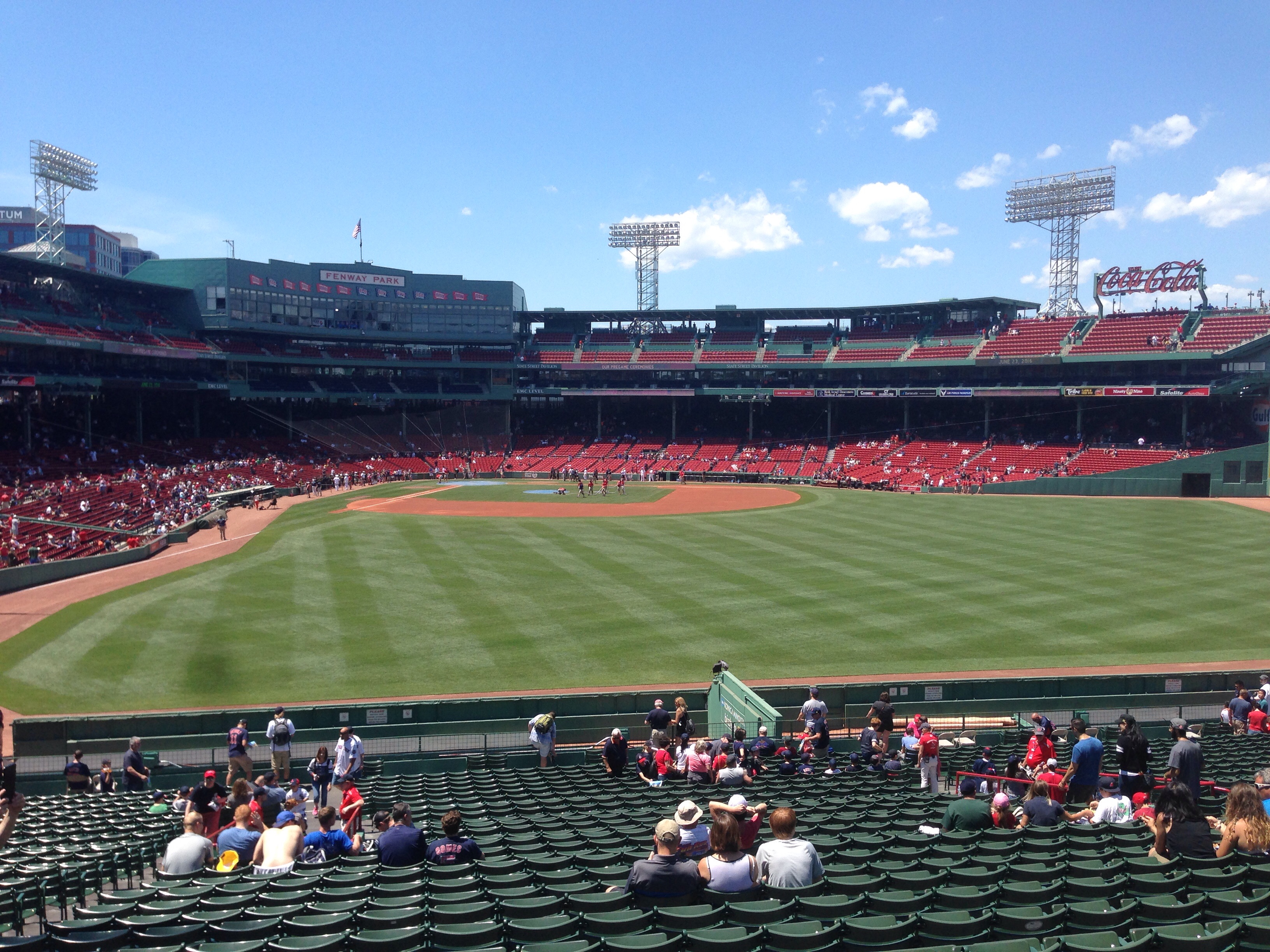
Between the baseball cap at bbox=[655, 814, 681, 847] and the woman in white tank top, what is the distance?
1.04ft

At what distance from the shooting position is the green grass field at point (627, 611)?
79.2 ft

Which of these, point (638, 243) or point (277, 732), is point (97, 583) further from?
point (638, 243)

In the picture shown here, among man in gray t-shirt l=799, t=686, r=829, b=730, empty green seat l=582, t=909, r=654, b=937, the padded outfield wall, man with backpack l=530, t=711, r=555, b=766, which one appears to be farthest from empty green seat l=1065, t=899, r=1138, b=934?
the padded outfield wall

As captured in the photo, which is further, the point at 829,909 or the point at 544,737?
the point at 544,737

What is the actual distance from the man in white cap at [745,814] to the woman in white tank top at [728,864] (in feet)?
1.07

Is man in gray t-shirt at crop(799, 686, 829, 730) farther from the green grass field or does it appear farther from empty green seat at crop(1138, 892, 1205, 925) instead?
empty green seat at crop(1138, 892, 1205, 925)

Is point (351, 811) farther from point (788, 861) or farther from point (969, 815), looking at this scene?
point (969, 815)

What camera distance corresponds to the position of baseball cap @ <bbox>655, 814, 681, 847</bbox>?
6.24 metres

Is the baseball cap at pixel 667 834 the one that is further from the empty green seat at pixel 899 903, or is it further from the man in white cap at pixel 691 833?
the empty green seat at pixel 899 903

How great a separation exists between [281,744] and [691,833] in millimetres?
11263

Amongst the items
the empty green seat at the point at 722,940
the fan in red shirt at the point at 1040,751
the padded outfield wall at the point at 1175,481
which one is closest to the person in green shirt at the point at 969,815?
the fan in red shirt at the point at 1040,751

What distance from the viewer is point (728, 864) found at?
250 inches

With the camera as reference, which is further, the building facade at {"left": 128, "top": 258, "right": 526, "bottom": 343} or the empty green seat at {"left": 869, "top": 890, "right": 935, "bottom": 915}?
the building facade at {"left": 128, "top": 258, "right": 526, "bottom": 343}

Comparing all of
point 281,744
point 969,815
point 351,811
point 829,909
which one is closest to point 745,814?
point 829,909
